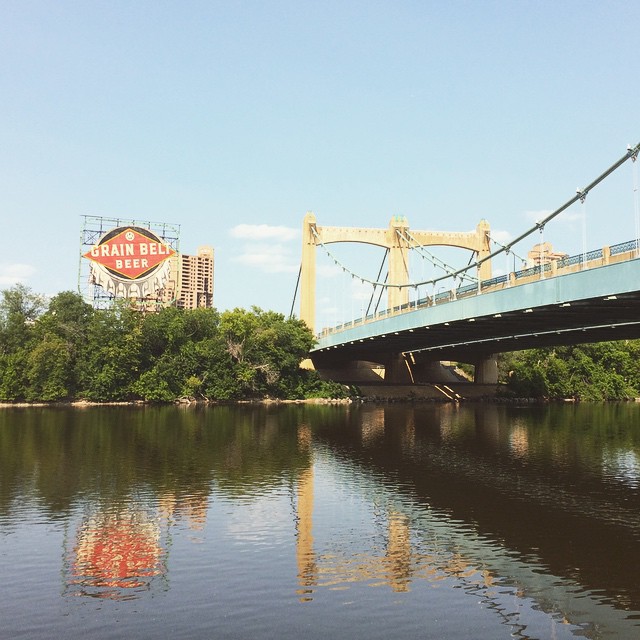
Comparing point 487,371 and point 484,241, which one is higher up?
point 484,241

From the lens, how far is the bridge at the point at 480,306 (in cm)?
3459

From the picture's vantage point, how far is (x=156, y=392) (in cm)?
7912

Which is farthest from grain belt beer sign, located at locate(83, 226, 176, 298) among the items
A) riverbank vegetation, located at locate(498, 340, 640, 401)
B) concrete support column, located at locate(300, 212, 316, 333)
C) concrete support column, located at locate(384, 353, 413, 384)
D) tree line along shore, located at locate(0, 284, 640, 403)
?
riverbank vegetation, located at locate(498, 340, 640, 401)

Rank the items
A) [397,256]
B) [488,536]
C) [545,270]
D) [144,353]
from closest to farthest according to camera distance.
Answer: [488,536] → [545,270] → [144,353] → [397,256]

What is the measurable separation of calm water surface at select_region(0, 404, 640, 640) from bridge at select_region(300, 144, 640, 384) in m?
8.24

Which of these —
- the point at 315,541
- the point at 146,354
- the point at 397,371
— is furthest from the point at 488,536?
the point at 397,371

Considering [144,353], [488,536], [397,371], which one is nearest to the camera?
[488,536]

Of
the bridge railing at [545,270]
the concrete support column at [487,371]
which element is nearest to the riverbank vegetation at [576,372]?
the concrete support column at [487,371]

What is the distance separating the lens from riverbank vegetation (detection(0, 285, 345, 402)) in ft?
252

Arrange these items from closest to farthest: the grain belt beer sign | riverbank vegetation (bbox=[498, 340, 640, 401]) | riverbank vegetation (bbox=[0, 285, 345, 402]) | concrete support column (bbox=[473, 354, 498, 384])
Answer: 1. riverbank vegetation (bbox=[0, 285, 345, 402])
2. the grain belt beer sign
3. concrete support column (bbox=[473, 354, 498, 384])
4. riverbank vegetation (bbox=[498, 340, 640, 401])

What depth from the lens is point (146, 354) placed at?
81.2 meters

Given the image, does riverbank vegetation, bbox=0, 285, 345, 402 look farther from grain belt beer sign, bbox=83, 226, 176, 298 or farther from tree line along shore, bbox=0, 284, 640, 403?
grain belt beer sign, bbox=83, 226, 176, 298

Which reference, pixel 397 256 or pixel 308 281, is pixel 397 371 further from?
pixel 308 281

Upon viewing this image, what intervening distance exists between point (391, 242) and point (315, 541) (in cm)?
7661
